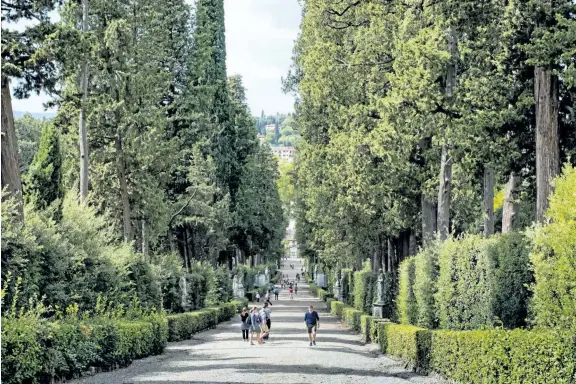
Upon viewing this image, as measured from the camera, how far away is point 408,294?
26312mm

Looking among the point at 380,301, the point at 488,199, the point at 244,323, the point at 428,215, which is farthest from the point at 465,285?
the point at 244,323

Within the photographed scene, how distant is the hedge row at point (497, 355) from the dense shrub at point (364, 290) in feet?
50.7

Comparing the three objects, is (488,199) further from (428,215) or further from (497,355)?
(497,355)

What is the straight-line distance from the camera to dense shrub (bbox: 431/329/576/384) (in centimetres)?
1152

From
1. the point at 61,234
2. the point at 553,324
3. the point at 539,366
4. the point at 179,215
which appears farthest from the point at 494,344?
the point at 179,215

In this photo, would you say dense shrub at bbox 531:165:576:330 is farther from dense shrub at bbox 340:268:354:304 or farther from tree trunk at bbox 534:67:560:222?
dense shrub at bbox 340:268:354:304

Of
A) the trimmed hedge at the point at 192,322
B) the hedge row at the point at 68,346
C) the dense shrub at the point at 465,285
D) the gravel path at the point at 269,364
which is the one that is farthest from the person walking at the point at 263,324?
the dense shrub at the point at 465,285

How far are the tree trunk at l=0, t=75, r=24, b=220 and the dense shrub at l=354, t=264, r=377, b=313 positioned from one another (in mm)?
19667

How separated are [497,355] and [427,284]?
942 cm

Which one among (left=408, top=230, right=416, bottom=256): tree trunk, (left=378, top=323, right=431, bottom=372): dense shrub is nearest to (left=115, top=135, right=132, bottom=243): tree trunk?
(left=408, top=230, right=416, bottom=256): tree trunk

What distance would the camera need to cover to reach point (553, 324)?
13562 mm

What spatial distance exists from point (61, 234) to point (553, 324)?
11441mm

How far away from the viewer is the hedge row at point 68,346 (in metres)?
13.4

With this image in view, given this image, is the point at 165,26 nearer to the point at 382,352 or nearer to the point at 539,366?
the point at 382,352
